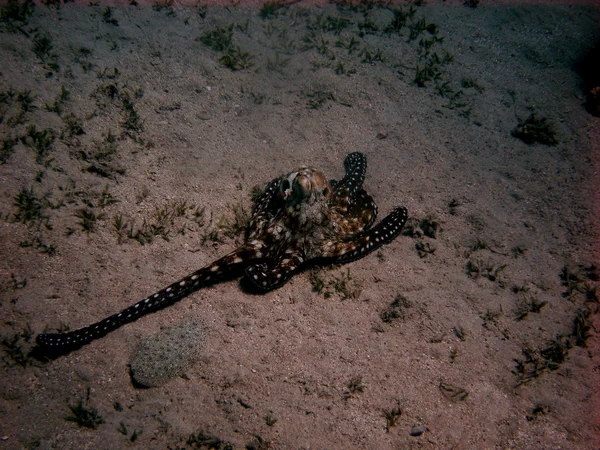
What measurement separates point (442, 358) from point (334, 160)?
15.5 ft

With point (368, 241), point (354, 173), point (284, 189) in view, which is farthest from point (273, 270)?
point (354, 173)

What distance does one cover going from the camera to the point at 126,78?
835 cm

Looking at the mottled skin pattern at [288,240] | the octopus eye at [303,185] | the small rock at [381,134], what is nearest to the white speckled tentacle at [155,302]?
the mottled skin pattern at [288,240]

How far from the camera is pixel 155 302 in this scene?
194 inches

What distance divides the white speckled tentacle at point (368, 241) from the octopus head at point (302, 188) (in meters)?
0.89

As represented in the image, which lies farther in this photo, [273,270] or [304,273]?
[304,273]

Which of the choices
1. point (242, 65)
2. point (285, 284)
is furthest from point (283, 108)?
point (285, 284)

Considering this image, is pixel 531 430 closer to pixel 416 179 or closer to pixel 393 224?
pixel 393 224

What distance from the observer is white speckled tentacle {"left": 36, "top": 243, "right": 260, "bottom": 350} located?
449 centimetres

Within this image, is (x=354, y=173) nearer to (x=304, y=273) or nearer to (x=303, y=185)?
(x=303, y=185)

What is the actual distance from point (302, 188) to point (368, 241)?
5.19 feet

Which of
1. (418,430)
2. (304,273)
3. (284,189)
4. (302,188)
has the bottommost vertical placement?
(418,430)

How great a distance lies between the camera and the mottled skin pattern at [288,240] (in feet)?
16.2

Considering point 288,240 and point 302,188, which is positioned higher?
point 302,188
